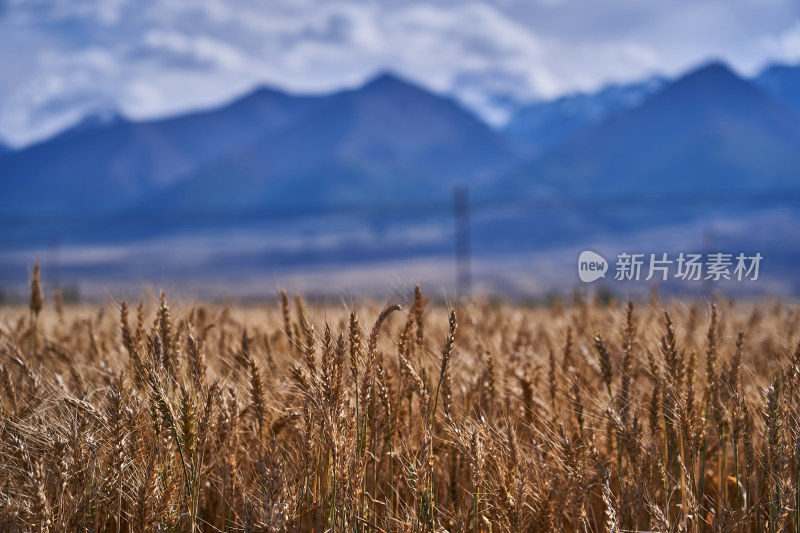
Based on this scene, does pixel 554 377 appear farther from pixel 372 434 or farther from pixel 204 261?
pixel 204 261

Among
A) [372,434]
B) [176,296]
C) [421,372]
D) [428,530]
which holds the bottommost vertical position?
[428,530]

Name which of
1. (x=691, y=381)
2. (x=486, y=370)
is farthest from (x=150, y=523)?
(x=691, y=381)

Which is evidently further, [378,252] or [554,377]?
[378,252]

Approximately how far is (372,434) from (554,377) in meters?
0.86

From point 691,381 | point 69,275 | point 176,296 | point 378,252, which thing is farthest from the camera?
point 378,252

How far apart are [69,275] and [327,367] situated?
189 meters

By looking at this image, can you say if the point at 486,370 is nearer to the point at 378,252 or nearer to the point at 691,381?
the point at 691,381

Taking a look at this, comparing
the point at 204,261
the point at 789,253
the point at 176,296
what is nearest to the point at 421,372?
the point at 176,296

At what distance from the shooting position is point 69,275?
17488 centimetres

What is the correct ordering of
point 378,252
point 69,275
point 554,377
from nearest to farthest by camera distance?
Result: point 554,377, point 69,275, point 378,252

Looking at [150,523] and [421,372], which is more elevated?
[421,372]

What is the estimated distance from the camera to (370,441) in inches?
87.7

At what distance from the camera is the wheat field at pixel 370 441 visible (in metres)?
1.85

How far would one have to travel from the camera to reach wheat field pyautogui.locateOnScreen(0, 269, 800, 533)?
1848 mm
